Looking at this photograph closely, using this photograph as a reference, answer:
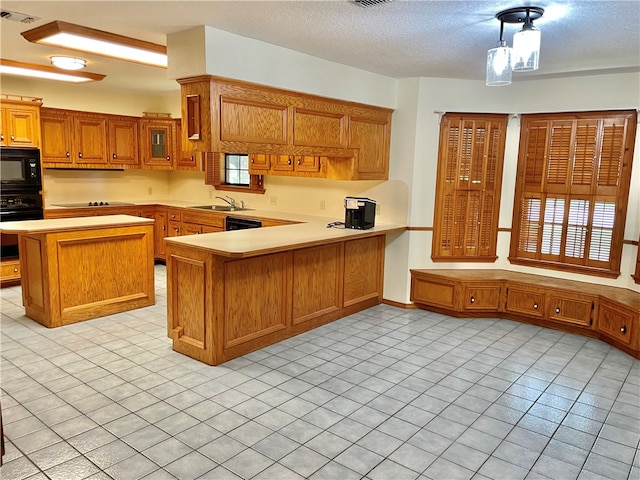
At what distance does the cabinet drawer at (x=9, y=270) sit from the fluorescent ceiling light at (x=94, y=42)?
306cm

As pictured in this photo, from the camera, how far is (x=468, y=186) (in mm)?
5184

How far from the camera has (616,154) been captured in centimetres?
450

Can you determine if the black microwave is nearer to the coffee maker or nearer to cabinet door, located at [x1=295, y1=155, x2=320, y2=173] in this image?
cabinet door, located at [x1=295, y1=155, x2=320, y2=173]

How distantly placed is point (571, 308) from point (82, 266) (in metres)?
4.79

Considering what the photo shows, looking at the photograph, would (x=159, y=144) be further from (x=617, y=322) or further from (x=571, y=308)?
(x=617, y=322)

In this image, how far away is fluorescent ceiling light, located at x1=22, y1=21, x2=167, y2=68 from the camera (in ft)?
11.5

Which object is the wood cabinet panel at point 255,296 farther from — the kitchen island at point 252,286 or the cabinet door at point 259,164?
the cabinet door at point 259,164

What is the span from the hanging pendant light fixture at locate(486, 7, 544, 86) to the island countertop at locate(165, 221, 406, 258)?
196 cm

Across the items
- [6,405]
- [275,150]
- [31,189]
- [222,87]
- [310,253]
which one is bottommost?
[6,405]

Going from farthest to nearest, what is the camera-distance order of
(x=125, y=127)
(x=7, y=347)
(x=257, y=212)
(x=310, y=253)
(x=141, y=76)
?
(x=125, y=127) < (x=257, y=212) < (x=141, y=76) < (x=310, y=253) < (x=7, y=347)

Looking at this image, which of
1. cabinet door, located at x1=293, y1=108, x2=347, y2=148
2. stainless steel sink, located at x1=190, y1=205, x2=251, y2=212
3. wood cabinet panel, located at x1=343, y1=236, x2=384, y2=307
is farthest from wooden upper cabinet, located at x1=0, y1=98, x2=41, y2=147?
wood cabinet panel, located at x1=343, y1=236, x2=384, y2=307

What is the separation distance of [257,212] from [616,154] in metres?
4.11

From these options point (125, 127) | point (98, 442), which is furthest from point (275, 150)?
point (125, 127)

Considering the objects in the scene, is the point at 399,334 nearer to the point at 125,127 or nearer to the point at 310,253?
the point at 310,253
